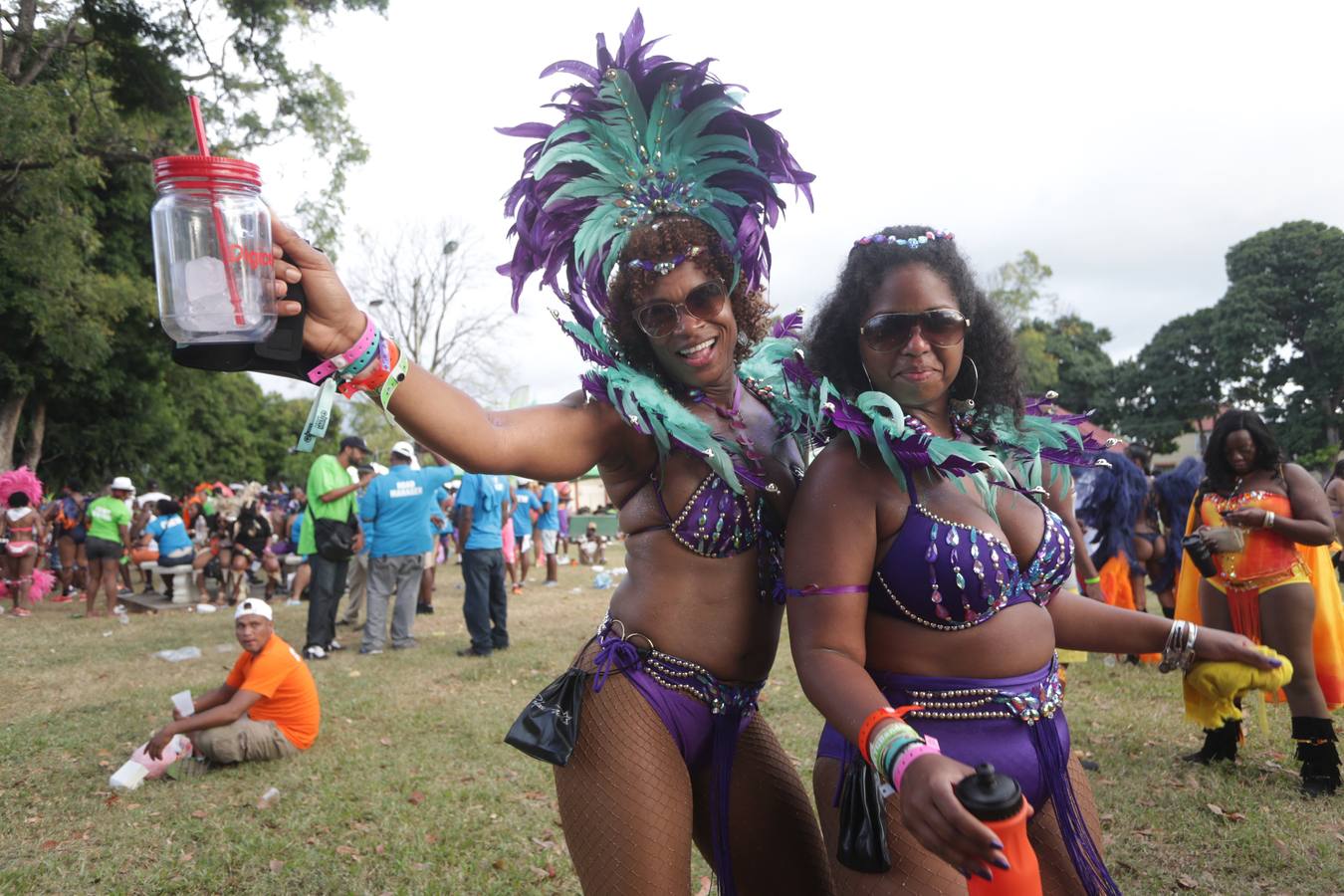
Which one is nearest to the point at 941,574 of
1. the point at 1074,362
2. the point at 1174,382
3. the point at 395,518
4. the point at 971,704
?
the point at 971,704

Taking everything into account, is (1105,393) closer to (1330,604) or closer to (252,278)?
(1330,604)

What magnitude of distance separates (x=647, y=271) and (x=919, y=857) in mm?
1452

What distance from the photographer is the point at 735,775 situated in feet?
7.61

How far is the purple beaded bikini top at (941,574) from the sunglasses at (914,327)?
0.34 m

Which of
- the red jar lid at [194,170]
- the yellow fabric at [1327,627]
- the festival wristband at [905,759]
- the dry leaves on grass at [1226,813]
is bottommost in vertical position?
the dry leaves on grass at [1226,813]

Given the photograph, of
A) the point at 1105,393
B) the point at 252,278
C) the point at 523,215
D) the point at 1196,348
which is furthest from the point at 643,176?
the point at 1105,393

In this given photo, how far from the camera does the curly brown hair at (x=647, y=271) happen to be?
7.51 ft

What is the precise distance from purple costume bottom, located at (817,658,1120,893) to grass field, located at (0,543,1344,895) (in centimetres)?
240

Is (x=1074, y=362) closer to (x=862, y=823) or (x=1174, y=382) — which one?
(x=1174, y=382)

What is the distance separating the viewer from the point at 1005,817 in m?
1.46

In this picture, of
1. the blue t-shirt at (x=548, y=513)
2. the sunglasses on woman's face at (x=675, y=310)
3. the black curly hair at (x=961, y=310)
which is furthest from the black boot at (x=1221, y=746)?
the blue t-shirt at (x=548, y=513)

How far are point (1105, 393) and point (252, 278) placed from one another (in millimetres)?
42206

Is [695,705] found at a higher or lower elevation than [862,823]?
higher

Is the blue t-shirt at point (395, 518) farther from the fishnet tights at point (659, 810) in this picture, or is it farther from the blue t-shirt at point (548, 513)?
the fishnet tights at point (659, 810)
